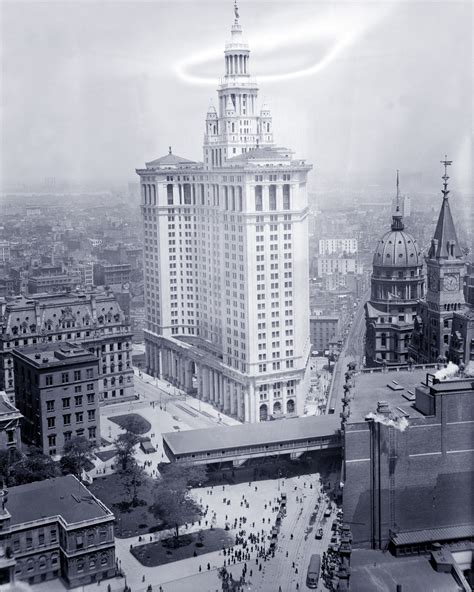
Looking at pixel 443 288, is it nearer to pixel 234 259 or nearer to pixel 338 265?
pixel 234 259

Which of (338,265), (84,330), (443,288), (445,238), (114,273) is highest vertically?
(445,238)

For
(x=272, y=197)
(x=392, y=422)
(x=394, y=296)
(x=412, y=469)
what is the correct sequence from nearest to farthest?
(x=392, y=422) < (x=412, y=469) < (x=272, y=197) < (x=394, y=296)

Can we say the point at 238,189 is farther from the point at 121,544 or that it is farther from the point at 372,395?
the point at 121,544

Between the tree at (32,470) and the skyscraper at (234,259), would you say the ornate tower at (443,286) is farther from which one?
the tree at (32,470)

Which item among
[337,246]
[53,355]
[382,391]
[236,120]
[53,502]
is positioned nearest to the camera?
[53,502]

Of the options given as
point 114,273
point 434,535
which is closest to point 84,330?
point 434,535

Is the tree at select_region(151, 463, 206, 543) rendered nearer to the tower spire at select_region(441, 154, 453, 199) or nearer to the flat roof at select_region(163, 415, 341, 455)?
the flat roof at select_region(163, 415, 341, 455)

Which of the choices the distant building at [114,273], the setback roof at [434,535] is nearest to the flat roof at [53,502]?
the setback roof at [434,535]

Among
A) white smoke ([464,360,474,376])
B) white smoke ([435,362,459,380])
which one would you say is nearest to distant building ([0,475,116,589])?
white smoke ([435,362,459,380])
